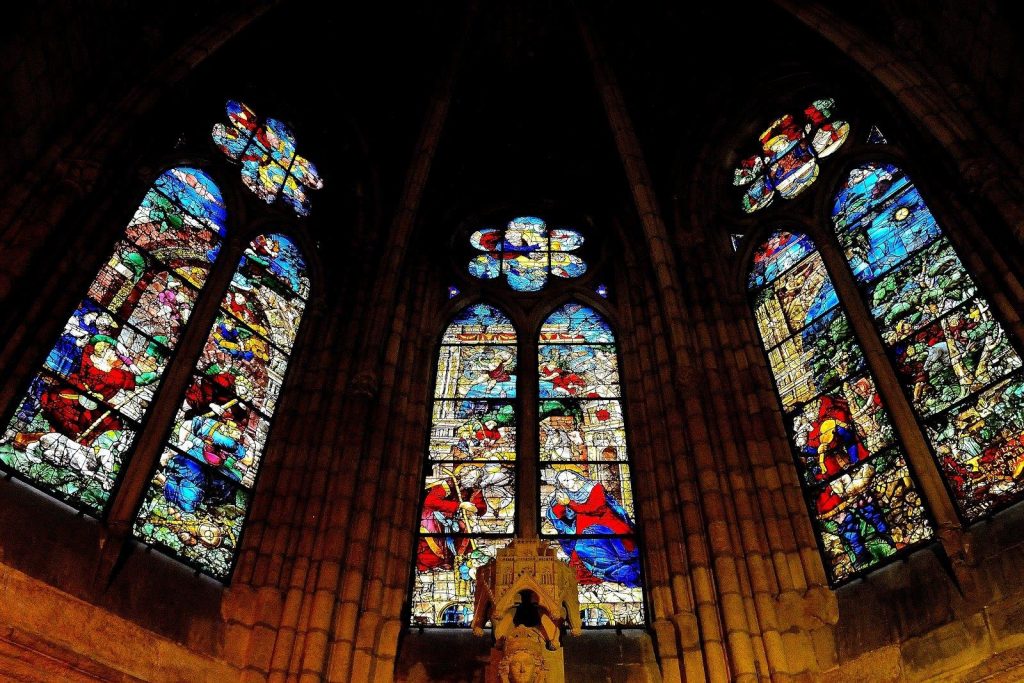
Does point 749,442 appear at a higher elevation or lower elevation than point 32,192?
lower

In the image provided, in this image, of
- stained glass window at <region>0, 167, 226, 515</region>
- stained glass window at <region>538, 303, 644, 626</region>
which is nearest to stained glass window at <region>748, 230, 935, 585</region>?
stained glass window at <region>538, 303, 644, 626</region>

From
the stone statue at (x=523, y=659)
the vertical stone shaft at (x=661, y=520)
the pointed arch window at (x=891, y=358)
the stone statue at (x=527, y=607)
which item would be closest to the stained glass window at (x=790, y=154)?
the pointed arch window at (x=891, y=358)

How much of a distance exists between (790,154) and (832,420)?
3826 mm

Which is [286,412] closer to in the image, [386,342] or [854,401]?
[386,342]

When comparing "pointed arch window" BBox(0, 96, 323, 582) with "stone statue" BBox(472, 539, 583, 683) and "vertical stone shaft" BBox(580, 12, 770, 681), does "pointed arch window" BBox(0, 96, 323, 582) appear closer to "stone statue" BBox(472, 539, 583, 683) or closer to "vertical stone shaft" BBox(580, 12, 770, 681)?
"stone statue" BBox(472, 539, 583, 683)

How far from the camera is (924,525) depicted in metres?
7.97

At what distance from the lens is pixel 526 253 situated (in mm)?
12797

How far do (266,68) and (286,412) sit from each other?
4.62 m

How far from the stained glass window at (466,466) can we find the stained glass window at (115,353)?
8.85ft

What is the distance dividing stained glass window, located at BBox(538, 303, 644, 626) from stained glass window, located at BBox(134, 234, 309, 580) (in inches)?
107

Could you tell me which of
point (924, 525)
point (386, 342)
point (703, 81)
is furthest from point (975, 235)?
point (386, 342)

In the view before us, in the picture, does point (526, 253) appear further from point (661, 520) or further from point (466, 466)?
point (661, 520)

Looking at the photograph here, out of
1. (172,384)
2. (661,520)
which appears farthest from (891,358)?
(172,384)

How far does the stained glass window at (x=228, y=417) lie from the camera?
8422 millimetres
